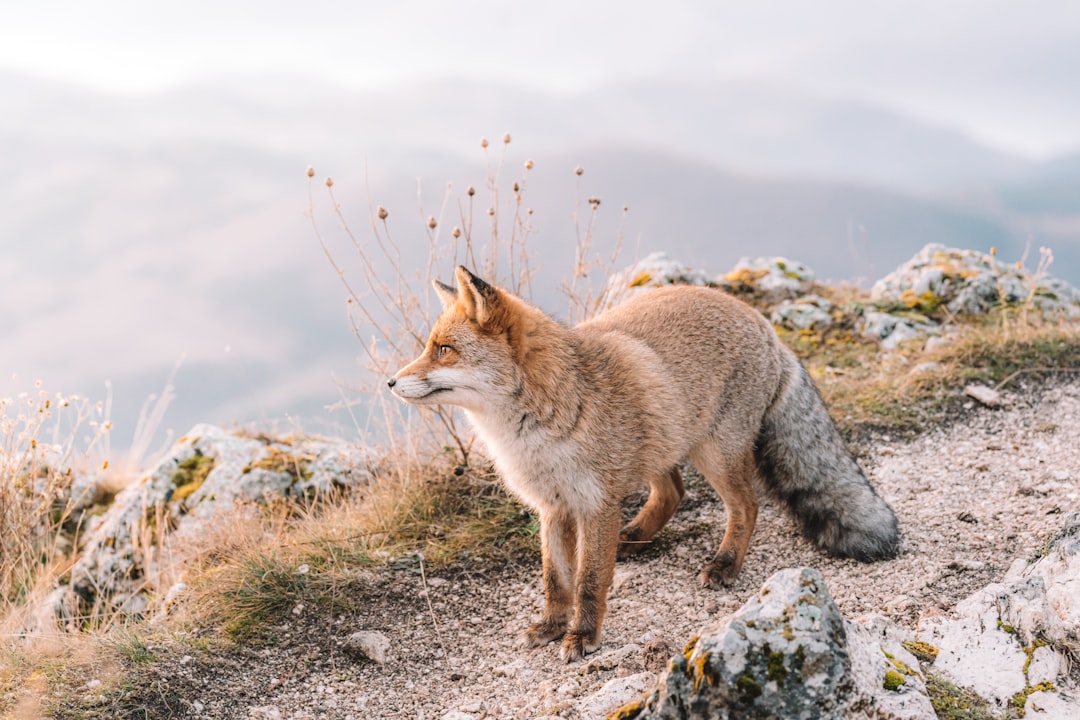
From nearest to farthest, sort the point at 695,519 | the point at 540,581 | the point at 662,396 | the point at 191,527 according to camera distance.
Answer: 1. the point at 662,396
2. the point at 540,581
3. the point at 695,519
4. the point at 191,527

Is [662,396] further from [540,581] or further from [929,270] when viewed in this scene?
[929,270]

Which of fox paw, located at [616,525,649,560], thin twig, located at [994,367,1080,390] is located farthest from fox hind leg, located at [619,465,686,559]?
thin twig, located at [994,367,1080,390]

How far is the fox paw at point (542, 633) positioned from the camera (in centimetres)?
516

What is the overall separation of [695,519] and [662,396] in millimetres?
1948

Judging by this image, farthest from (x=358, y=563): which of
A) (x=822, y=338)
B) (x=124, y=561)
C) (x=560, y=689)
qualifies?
(x=822, y=338)

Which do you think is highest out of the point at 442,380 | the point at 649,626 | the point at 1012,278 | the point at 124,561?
the point at 442,380

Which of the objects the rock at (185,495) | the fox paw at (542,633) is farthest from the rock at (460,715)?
the rock at (185,495)

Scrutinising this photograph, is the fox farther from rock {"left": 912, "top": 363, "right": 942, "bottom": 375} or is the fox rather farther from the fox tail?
rock {"left": 912, "top": 363, "right": 942, "bottom": 375}

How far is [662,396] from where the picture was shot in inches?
206

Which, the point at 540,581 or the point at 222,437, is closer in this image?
the point at 540,581

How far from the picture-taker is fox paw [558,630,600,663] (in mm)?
4914

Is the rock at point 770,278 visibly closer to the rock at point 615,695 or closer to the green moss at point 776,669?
the rock at point 615,695

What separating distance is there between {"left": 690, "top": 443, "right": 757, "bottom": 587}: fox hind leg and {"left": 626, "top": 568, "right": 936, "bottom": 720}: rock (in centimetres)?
266

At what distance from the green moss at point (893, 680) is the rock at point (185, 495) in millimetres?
5401
